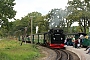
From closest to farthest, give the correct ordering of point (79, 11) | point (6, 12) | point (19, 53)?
point (19, 53) < point (6, 12) < point (79, 11)

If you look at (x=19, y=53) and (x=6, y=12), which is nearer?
(x=19, y=53)

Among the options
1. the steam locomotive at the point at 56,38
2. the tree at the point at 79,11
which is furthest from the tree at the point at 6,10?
the tree at the point at 79,11

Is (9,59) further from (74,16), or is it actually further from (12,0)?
(74,16)

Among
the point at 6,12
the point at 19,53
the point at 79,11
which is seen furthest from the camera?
the point at 79,11

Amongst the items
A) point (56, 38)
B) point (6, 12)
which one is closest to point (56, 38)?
point (56, 38)

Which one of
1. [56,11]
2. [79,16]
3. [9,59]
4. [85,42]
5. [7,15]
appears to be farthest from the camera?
[56,11]

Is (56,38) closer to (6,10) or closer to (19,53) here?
(6,10)

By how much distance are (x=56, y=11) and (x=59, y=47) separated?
38.2m

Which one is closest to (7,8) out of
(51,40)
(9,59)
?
(51,40)

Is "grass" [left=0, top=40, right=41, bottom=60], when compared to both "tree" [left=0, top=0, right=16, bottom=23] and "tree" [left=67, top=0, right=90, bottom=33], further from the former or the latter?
"tree" [left=67, top=0, right=90, bottom=33]

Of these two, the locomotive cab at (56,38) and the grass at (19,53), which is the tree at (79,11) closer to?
the locomotive cab at (56,38)

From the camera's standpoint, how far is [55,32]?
39938mm

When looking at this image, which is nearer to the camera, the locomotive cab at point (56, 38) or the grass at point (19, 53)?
the grass at point (19, 53)

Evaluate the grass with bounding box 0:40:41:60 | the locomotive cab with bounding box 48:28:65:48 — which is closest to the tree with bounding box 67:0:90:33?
the locomotive cab with bounding box 48:28:65:48
